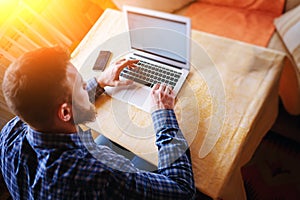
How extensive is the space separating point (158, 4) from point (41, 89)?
1.11m

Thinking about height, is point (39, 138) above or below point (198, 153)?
below

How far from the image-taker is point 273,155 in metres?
1.56

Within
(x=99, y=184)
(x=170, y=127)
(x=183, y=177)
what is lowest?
(x=99, y=184)

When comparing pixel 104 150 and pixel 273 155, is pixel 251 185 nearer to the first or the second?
pixel 273 155

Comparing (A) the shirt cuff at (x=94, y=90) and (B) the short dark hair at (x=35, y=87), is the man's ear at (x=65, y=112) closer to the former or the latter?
(B) the short dark hair at (x=35, y=87)

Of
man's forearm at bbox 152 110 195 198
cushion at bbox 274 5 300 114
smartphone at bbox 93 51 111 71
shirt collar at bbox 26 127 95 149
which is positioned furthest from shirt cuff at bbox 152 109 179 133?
cushion at bbox 274 5 300 114

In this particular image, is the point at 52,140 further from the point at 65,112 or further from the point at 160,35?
the point at 160,35

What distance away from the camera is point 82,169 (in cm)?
79


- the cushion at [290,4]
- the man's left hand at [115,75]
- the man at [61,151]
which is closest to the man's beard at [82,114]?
the man at [61,151]

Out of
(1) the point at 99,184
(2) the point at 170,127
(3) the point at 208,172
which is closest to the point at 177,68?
(2) the point at 170,127

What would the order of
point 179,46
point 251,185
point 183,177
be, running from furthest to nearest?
1. point 251,185
2. point 179,46
3. point 183,177

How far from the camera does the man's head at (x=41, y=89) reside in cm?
79

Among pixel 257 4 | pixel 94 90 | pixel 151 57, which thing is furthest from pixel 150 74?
pixel 257 4

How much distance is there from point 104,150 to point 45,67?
1.05 ft
